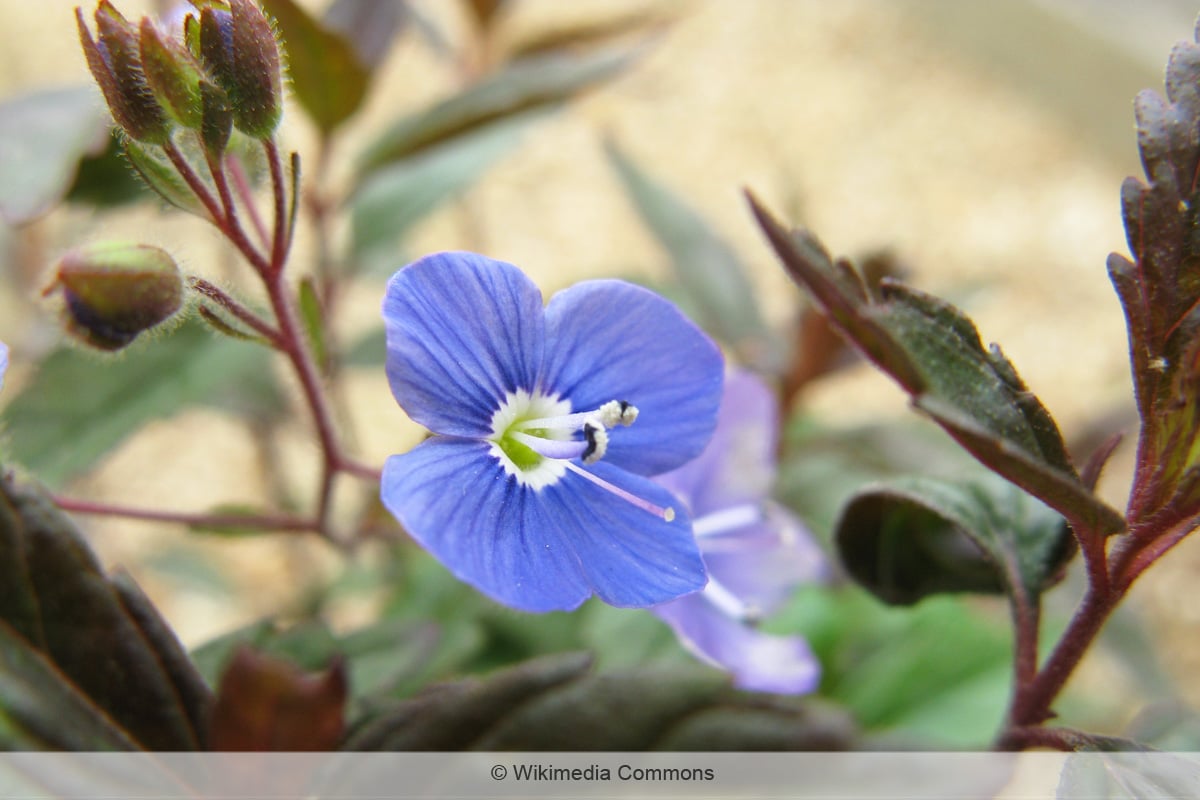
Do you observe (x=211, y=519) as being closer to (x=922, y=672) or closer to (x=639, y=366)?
(x=639, y=366)

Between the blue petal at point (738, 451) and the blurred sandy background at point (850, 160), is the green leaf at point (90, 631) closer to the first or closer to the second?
the blue petal at point (738, 451)

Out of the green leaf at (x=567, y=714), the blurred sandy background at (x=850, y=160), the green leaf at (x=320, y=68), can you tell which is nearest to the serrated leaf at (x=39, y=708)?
the green leaf at (x=567, y=714)

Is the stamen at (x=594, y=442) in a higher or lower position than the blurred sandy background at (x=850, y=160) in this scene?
lower

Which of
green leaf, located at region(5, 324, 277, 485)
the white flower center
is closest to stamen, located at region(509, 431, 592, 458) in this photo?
the white flower center

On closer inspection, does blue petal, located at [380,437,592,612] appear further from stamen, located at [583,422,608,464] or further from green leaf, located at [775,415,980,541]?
green leaf, located at [775,415,980,541]

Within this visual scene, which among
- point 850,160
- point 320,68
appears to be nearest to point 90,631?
point 320,68

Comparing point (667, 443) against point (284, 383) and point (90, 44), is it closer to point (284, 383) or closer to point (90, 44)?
point (90, 44)
